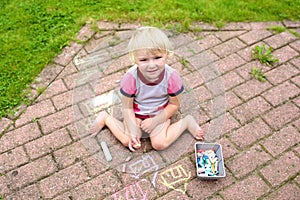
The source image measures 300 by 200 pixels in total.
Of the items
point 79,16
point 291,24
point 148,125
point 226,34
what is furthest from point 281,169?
point 79,16

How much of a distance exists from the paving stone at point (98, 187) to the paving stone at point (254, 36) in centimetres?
207

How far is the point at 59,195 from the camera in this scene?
2.71m

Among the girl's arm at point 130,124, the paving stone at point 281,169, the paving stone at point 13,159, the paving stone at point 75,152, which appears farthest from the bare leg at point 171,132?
the paving stone at point 13,159

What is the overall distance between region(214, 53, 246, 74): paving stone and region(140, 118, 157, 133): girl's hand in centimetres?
97

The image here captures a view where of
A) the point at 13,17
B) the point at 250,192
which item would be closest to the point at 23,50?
the point at 13,17

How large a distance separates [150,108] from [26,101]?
1.18 m

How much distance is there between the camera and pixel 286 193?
2.68 m

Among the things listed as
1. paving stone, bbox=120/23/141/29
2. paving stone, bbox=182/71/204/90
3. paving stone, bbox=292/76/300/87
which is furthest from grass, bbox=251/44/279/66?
paving stone, bbox=120/23/141/29

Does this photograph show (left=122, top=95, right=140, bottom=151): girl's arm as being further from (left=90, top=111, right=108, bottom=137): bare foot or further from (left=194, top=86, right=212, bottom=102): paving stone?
(left=194, top=86, right=212, bottom=102): paving stone

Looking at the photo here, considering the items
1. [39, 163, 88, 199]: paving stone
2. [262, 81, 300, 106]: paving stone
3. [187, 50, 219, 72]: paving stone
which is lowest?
[39, 163, 88, 199]: paving stone

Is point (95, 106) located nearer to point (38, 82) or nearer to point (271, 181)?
point (38, 82)

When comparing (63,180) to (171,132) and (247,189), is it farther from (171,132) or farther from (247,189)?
(247,189)

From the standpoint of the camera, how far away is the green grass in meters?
3.79

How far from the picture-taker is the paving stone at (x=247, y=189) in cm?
268
